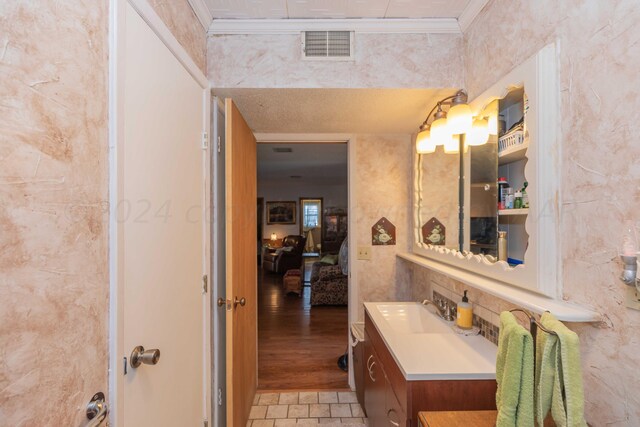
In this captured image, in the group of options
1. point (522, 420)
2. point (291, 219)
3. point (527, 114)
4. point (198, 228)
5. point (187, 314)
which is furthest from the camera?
point (291, 219)

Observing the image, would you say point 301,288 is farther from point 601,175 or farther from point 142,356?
point 601,175

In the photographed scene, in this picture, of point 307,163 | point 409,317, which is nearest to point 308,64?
point 409,317

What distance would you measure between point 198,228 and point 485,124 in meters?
1.46

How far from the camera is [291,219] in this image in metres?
8.70

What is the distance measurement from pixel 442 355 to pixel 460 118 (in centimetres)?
110

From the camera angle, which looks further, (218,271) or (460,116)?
(218,271)

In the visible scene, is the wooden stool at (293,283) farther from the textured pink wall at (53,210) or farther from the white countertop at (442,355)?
the textured pink wall at (53,210)

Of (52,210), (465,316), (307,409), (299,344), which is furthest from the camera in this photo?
(299,344)

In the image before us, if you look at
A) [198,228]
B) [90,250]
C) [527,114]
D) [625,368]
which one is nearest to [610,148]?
[527,114]

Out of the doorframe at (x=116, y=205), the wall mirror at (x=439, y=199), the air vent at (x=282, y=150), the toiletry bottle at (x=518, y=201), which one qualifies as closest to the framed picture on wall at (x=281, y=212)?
the air vent at (x=282, y=150)

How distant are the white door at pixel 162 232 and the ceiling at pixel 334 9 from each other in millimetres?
424

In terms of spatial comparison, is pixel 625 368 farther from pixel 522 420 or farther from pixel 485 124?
pixel 485 124

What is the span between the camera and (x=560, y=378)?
0.72m

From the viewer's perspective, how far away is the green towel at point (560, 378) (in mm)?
695
